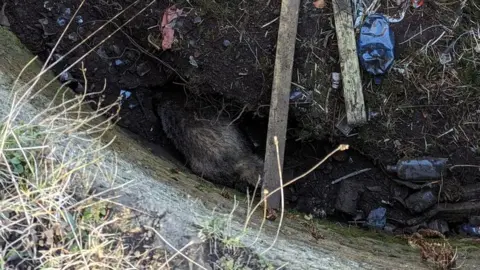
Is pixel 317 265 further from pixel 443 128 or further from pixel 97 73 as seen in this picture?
pixel 97 73

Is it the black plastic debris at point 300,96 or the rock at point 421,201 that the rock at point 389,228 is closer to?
the rock at point 421,201

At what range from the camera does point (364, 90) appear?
3.46 m

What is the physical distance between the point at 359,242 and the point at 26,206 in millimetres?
1946

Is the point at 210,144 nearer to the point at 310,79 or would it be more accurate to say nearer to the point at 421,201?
the point at 310,79

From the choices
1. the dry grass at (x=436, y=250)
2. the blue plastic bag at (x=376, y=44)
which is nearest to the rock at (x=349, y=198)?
the dry grass at (x=436, y=250)

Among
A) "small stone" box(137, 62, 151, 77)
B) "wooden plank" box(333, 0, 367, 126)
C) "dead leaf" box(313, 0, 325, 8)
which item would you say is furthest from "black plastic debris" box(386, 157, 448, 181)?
"small stone" box(137, 62, 151, 77)

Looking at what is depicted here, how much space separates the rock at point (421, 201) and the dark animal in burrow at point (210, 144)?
3.61 ft

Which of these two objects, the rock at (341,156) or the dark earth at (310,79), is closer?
the dark earth at (310,79)

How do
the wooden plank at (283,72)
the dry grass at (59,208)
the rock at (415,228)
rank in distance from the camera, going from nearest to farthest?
1. the dry grass at (59,208)
2. the wooden plank at (283,72)
3. the rock at (415,228)

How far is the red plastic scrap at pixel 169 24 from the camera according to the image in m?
3.49

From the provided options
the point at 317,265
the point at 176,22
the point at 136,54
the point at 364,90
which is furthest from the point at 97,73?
the point at 317,265

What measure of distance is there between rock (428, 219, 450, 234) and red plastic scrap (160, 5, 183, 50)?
7.29 ft

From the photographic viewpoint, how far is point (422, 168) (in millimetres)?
3555

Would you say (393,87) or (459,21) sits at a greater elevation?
(459,21)
